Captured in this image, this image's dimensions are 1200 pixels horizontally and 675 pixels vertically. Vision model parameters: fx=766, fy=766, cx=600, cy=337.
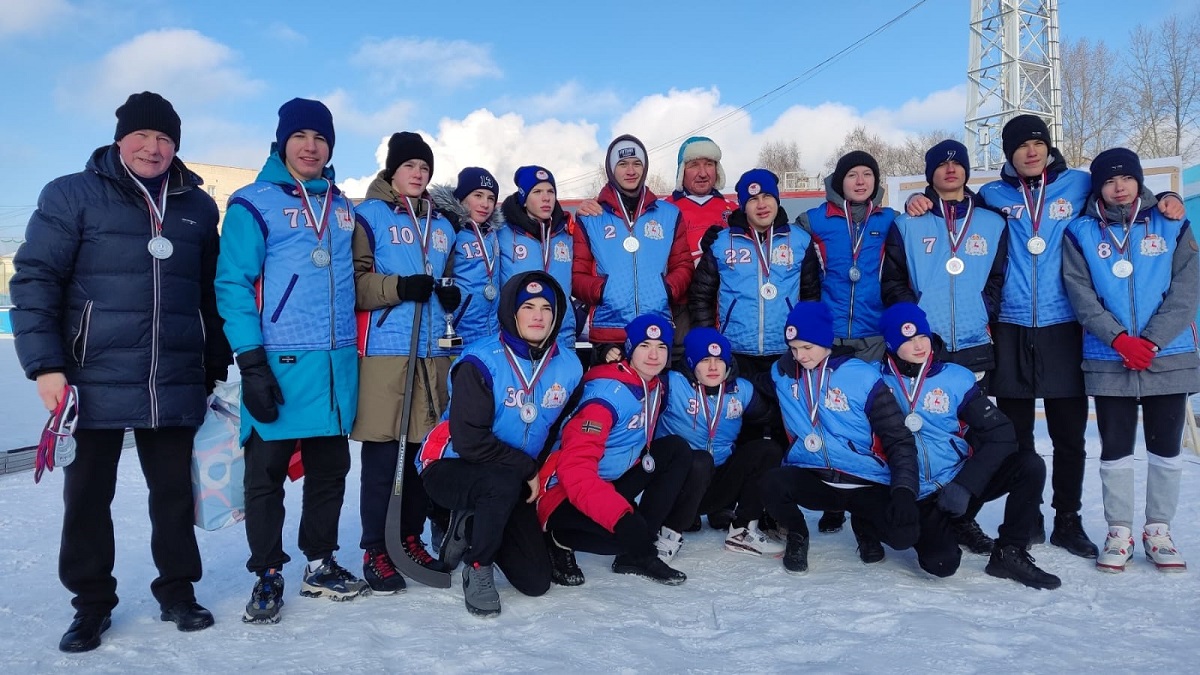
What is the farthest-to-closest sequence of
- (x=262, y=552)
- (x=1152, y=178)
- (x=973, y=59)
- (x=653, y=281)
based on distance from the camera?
(x=973, y=59) < (x=1152, y=178) < (x=653, y=281) < (x=262, y=552)

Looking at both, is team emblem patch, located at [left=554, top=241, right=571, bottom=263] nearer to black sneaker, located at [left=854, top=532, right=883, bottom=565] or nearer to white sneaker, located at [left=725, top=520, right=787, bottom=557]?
white sneaker, located at [left=725, top=520, right=787, bottom=557]

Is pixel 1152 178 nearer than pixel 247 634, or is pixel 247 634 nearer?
pixel 247 634

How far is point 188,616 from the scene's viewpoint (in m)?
3.01

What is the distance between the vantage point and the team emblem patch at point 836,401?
3665mm

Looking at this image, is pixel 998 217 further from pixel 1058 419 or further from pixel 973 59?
pixel 973 59

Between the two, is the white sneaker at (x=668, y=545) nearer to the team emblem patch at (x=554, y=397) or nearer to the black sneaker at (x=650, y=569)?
the black sneaker at (x=650, y=569)

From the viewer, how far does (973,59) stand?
84.5 feet

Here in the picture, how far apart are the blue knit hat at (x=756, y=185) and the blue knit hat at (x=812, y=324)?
786 mm

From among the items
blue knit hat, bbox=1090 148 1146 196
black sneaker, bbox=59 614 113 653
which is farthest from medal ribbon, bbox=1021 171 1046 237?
black sneaker, bbox=59 614 113 653

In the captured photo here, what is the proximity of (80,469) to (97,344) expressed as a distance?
0.49m

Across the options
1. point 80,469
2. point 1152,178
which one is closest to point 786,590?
point 80,469

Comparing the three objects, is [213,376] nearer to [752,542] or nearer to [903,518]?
[752,542]

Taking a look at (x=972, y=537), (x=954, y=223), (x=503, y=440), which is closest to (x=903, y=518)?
(x=972, y=537)

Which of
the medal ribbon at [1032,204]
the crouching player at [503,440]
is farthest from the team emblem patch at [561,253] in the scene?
the medal ribbon at [1032,204]
